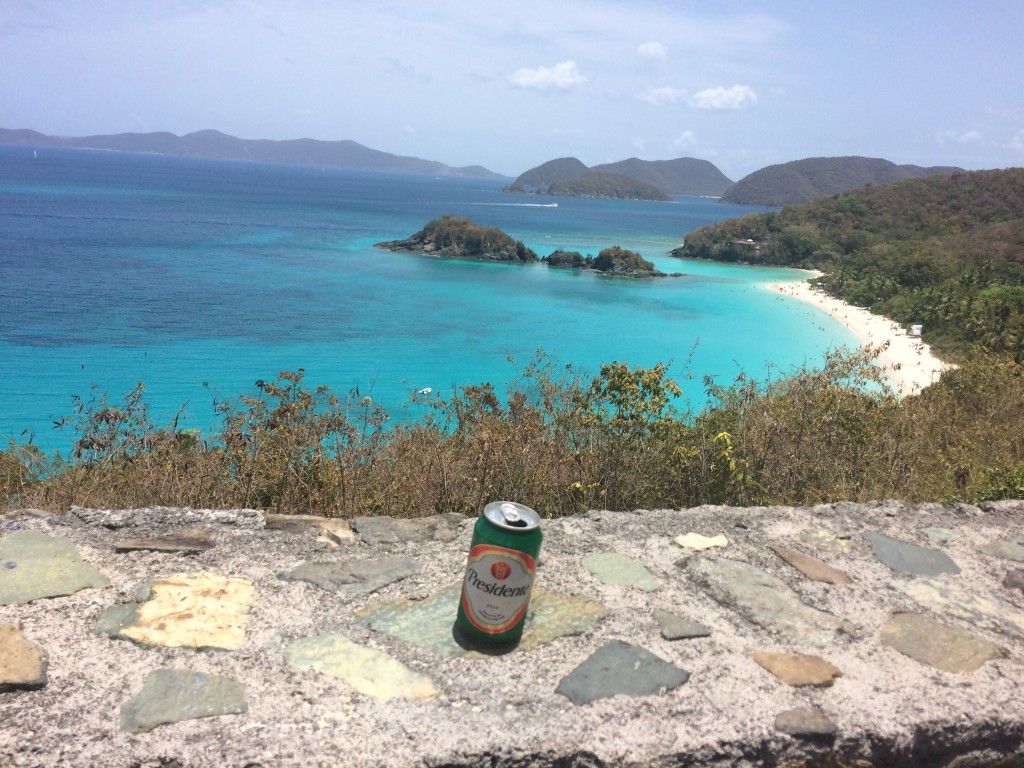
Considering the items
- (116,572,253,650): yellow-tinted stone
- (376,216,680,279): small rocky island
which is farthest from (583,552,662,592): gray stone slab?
(376,216,680,279): small rocky island

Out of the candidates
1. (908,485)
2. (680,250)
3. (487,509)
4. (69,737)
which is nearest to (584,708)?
(487,509)

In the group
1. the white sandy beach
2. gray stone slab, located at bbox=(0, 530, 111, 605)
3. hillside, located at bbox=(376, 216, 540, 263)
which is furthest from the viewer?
hillside, located at bbox=(376, 216, 540, 263)

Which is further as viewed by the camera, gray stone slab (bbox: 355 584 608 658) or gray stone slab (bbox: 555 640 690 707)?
gray stone slab (bbox: 355 584 608 658)

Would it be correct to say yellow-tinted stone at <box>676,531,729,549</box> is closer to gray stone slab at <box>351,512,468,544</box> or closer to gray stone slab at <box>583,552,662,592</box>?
gray stone slab at <box>583,552,662,592</box>

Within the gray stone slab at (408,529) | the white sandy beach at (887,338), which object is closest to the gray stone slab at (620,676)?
the gray stone slab at (408,529)

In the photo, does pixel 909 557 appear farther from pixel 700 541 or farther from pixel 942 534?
pixel 700 541

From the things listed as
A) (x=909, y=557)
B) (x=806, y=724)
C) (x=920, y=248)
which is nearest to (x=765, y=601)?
(x=806, y=724)

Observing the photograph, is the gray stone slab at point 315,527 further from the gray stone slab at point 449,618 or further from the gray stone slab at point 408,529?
the gray stone slab at point 449,618
